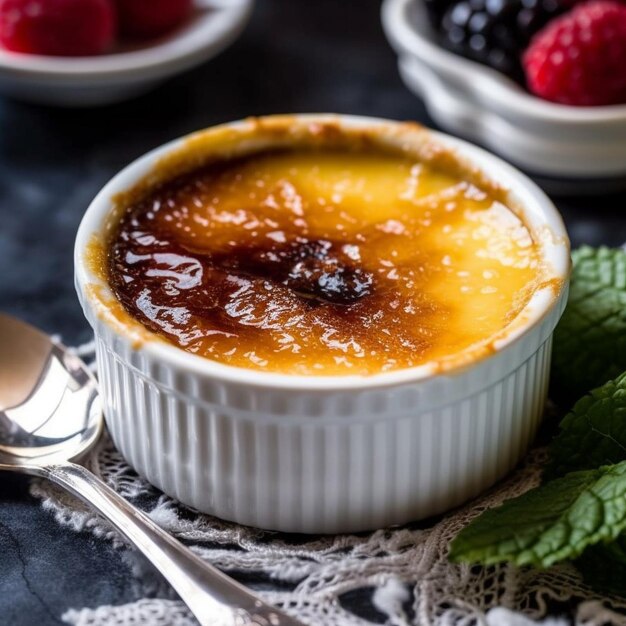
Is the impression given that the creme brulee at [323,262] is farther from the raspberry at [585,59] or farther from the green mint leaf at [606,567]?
the raspberry at [585,59]

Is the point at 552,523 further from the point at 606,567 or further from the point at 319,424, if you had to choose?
the point at 319,424

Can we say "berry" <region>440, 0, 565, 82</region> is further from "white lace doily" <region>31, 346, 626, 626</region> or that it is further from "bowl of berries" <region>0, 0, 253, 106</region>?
"white lace doily" <region>31, 346, 626, 626</region>

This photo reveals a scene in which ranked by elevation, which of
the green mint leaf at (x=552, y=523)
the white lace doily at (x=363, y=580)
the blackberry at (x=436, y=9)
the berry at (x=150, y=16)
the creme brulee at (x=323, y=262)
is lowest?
the white lace doily at (x=363, y=580)

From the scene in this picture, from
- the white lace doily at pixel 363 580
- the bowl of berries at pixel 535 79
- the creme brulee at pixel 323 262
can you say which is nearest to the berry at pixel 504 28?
the bowl of berries at pixel 535 79

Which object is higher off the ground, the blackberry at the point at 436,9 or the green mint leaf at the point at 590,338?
the blackberry at the point at 436,9

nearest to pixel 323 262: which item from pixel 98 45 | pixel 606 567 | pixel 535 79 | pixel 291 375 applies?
pixel 291 375

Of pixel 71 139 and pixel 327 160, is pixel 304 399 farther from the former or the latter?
pixel 71 139
